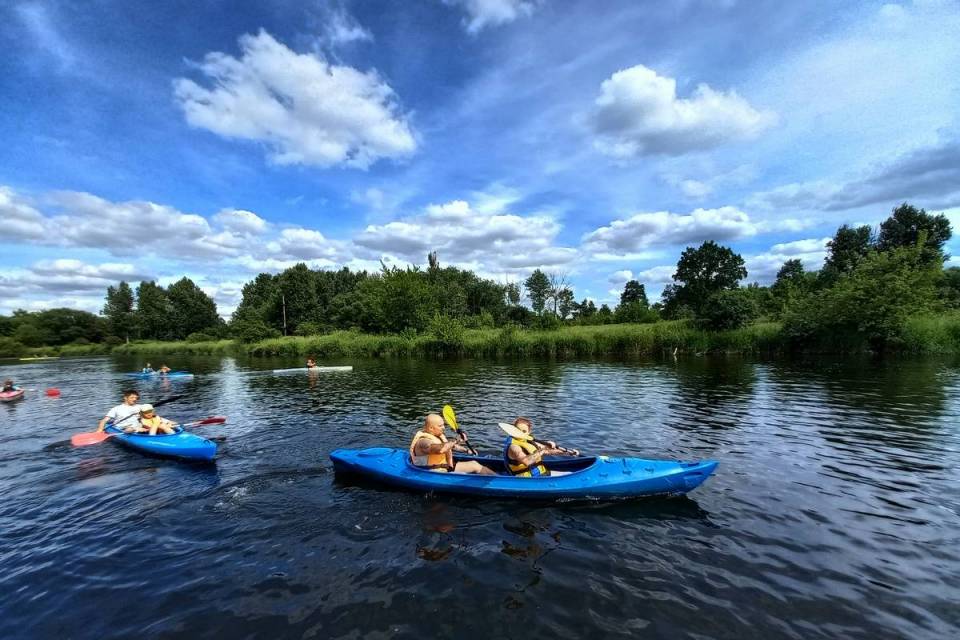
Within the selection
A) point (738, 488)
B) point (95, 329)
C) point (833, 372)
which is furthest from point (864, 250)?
point (95, 329)

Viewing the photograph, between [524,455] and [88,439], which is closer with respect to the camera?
[524,455]

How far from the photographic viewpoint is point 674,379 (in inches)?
838

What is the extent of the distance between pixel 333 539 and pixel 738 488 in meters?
7.09

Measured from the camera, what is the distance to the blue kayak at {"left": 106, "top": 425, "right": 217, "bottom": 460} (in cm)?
997

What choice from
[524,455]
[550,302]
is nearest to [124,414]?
[524,455]

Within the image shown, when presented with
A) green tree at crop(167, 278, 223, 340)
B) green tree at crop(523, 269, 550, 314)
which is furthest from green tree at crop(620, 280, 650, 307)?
green tree at crop(167, 278, 223, 340)

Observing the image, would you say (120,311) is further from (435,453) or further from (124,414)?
(435,453)

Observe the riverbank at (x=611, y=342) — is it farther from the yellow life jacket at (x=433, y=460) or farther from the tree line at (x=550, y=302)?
the yellow life jacket at (x=433, y=460)

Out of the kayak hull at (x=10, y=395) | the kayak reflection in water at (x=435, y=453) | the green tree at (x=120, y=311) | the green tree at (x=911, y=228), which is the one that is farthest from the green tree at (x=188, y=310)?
the green tree at (x=911, y=228)

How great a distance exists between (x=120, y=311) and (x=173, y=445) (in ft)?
335

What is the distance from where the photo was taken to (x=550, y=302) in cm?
6278

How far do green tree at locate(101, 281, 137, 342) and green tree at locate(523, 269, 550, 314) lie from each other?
243ft

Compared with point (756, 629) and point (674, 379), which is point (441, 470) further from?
point (674, 379)

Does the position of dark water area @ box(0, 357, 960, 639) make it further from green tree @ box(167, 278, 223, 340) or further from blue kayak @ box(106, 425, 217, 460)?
green tree @ box(167, 278, 223, 340)
